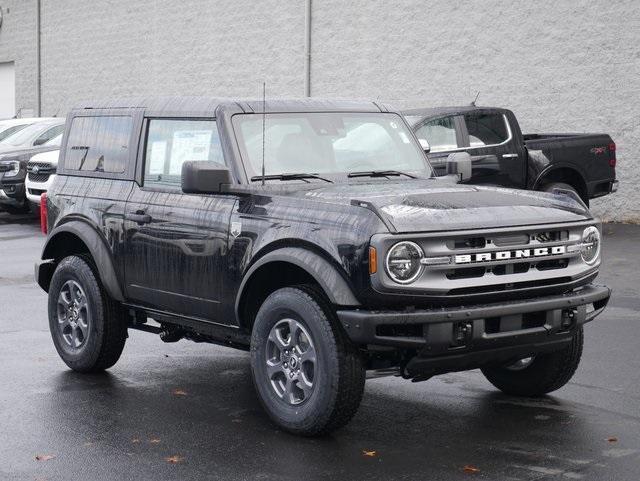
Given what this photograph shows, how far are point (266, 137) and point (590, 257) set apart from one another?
6.92ft

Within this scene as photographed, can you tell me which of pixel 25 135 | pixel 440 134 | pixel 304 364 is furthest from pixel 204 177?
pixel 25 135

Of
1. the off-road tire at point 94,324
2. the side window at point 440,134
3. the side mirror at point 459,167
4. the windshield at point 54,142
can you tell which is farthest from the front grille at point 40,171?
the side mirror at point 459,167

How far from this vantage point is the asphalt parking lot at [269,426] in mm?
5859

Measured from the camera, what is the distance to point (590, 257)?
684 cm

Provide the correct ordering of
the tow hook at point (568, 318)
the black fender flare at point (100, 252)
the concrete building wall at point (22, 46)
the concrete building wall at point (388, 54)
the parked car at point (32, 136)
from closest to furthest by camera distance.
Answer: the tow hook at point (568, 318), the black fender flare at point (100, 252), the concrete building wall at point (388, 54), the parked car at point (32, 136), the concrete building wall at point (22, 46)

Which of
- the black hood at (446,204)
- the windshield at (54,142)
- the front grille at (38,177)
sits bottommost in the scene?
the front grille at (38,177)

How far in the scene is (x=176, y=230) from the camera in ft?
24.0

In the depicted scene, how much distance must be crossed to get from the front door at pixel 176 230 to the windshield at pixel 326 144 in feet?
0.80

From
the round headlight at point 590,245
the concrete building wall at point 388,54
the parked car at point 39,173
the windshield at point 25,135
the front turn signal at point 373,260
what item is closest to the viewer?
the front turn signal at point 373,260

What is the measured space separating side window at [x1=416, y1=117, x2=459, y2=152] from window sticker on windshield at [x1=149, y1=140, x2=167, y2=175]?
858 cm

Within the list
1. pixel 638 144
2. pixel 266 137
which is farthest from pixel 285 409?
pixel 638 144

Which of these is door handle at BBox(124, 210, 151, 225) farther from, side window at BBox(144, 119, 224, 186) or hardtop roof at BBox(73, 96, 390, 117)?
hardtop roof at BBox(73, 96, 390, 117)

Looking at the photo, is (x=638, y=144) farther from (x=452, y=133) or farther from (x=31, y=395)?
(x=31, y=395)

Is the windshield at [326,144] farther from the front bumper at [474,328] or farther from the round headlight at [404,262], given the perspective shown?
the front bumper at [474,328]
